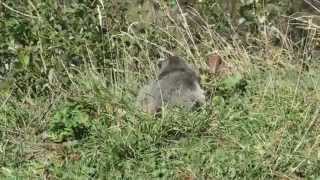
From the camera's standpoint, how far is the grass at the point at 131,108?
208 inches

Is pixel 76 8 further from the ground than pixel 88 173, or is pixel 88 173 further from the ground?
pixel 76 8

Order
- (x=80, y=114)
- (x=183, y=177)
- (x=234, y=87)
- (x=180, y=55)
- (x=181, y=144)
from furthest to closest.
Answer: (x=180, y=55) → (x=234, y=87) → (x=80, y=114) → (x=181, y=144) → (x=183, y=177)

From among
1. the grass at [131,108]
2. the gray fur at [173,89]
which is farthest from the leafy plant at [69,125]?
the gray fur at [173,89]

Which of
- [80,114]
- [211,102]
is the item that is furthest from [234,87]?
[80,114]

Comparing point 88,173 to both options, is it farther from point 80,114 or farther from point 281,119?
point 281,119

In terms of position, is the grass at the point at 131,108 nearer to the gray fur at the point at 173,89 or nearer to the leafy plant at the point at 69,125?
the leafy plant at the point at 69,125

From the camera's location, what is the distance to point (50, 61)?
23.1 ft

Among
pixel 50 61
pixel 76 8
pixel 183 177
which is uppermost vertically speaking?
pixel 76 8

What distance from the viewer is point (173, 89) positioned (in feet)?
20.8

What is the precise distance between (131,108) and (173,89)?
51 centimetres

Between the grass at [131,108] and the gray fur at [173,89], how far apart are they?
0.48ft

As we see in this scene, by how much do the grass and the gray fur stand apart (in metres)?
0.15

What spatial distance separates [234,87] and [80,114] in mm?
1530

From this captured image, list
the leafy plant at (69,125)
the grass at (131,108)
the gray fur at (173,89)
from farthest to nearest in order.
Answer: the gray fur at (173,89)
the leafy plant at (69,125)
the grass at (131,108)
